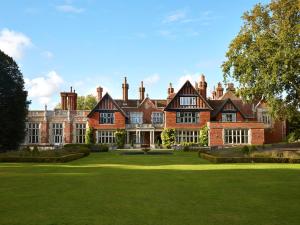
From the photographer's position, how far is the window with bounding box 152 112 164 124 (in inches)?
2073

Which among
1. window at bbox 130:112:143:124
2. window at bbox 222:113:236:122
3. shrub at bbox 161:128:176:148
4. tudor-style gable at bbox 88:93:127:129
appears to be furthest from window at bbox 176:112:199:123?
tudor-style gable at bbox 88:93:127:129

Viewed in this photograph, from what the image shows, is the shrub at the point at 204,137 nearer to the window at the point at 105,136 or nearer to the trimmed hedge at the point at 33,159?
the window at the point at 105,136

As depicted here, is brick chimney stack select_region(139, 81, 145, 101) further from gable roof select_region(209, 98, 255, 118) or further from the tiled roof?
gable roof select_region(209, 98, 255, 118)

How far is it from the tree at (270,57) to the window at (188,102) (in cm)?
1522

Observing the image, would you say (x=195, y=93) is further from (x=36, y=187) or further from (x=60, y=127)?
(x=36, y=187)

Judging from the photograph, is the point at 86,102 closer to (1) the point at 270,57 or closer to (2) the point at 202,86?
(2) the point at 202,86

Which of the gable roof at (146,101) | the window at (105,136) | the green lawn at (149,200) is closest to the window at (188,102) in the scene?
the gable roof at (146,101)

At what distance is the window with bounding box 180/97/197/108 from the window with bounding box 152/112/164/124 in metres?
4.97

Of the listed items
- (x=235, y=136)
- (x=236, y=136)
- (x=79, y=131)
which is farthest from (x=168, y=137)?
(x=79, y=131)

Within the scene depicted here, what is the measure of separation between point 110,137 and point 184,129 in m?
10.1

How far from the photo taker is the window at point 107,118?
163 ft

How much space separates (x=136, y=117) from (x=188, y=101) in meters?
8.18

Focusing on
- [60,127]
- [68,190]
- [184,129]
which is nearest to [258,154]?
[68,190]

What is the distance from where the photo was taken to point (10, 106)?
125 feet
